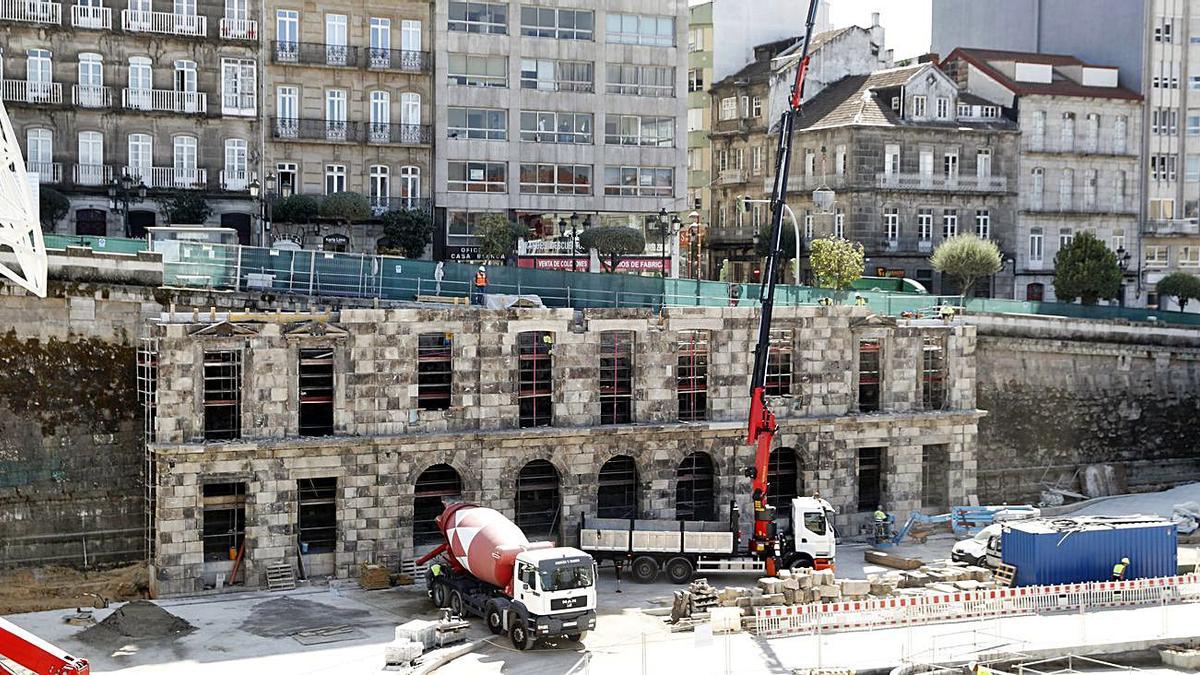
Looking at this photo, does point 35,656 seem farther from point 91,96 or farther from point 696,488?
point 91,96

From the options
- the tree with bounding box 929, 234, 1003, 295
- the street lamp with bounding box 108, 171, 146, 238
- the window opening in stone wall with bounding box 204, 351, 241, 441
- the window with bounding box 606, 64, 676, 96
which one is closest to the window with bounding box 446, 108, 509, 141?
the window with bounding box 606, 64, 676, 96

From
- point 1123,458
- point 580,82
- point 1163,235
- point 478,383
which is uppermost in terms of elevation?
point 580,82

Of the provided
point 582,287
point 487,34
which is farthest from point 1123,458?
point 487,34

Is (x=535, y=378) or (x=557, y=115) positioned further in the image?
(x=557, y=115)

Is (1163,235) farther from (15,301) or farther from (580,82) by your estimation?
(15,301)

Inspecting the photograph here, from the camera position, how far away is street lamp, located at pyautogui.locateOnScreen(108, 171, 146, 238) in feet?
193

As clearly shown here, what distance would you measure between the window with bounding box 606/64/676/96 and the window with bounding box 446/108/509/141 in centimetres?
509

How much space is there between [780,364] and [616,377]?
20.5 feet

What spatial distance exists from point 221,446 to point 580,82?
28.4 m

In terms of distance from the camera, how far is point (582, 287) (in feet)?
169

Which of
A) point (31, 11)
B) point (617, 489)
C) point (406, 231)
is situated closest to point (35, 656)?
point (617, 489)

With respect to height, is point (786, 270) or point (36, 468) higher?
point (786, 270)

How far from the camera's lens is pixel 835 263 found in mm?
63531

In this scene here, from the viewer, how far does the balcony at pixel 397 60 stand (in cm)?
6272
